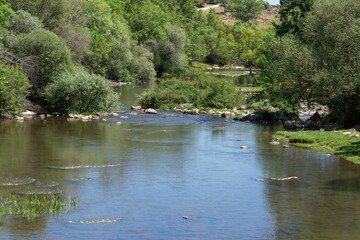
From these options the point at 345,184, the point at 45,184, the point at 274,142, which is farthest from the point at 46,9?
the point at 345,184

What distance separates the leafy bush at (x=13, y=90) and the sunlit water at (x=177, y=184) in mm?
3948

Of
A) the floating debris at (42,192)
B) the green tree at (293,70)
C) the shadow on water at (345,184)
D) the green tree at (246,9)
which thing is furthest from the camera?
the green tree at (246,9)

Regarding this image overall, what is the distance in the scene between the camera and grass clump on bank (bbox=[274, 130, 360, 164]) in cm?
4128

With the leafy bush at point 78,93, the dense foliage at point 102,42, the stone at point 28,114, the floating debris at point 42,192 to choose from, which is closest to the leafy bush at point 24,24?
the dense foliage at point 102,42

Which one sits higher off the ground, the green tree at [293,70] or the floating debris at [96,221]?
the green tree at [293,70]

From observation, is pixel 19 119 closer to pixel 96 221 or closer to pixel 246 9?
pixel 96 221

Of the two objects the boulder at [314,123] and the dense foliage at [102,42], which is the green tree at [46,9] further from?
the boulder at [314,123]

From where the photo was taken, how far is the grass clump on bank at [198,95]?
6775 cm

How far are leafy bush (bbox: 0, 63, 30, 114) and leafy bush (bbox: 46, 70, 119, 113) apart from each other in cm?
305

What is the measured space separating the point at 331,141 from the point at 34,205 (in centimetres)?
2373

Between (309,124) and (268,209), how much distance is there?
95.8 ft

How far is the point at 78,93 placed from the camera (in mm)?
58625

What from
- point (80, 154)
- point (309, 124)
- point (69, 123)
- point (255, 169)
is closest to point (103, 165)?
point (80, 154)

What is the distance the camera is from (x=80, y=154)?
40000 mm
